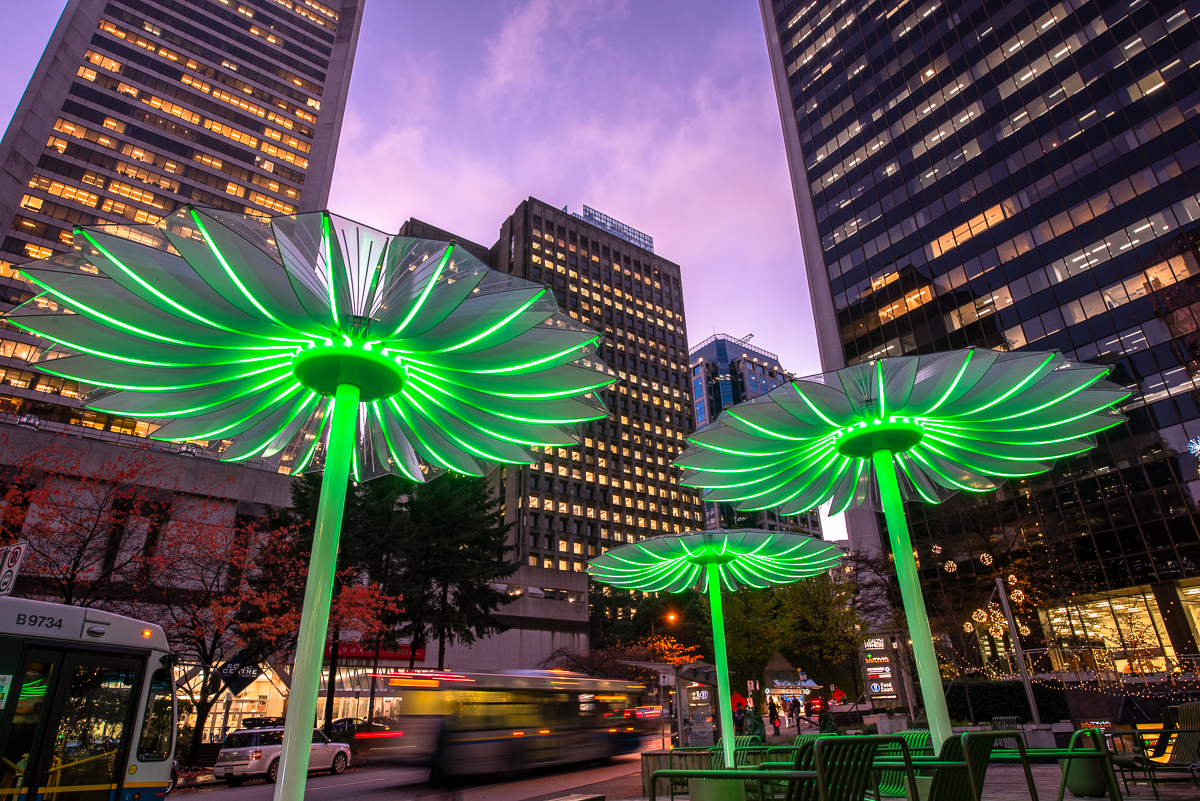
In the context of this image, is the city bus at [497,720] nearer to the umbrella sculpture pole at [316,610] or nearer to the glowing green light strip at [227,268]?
the umbrella sculpture pole at [316,610]

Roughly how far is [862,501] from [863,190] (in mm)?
55229

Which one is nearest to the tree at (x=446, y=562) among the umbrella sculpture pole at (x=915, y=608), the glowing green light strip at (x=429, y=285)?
the umbrella sculpture pole at (x=915, y=608)

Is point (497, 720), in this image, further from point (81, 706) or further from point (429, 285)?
point (429, 285)

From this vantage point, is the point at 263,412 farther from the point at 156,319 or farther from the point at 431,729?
the point at 431,729

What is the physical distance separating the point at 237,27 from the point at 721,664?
369ft

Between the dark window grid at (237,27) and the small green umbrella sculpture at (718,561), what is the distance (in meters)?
106

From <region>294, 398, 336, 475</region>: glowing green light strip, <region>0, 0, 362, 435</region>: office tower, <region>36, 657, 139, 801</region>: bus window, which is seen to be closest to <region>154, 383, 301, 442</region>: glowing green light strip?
<region>294, 398, 336, 475</region>: glowing green light strip

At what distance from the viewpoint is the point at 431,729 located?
16969 mm

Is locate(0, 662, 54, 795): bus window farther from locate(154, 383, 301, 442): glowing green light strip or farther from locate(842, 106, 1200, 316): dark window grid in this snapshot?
locate(842, 106, 1200, 316): dark window grid

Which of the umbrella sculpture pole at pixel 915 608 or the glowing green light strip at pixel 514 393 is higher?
the glowing green light strip at pixel 514 393

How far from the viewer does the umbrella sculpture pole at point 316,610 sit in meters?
6.00

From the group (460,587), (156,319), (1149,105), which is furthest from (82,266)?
(1149,105)

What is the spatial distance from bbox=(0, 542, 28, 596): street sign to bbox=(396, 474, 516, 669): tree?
24781mm

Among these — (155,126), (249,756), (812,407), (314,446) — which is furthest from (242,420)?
(155,126)
